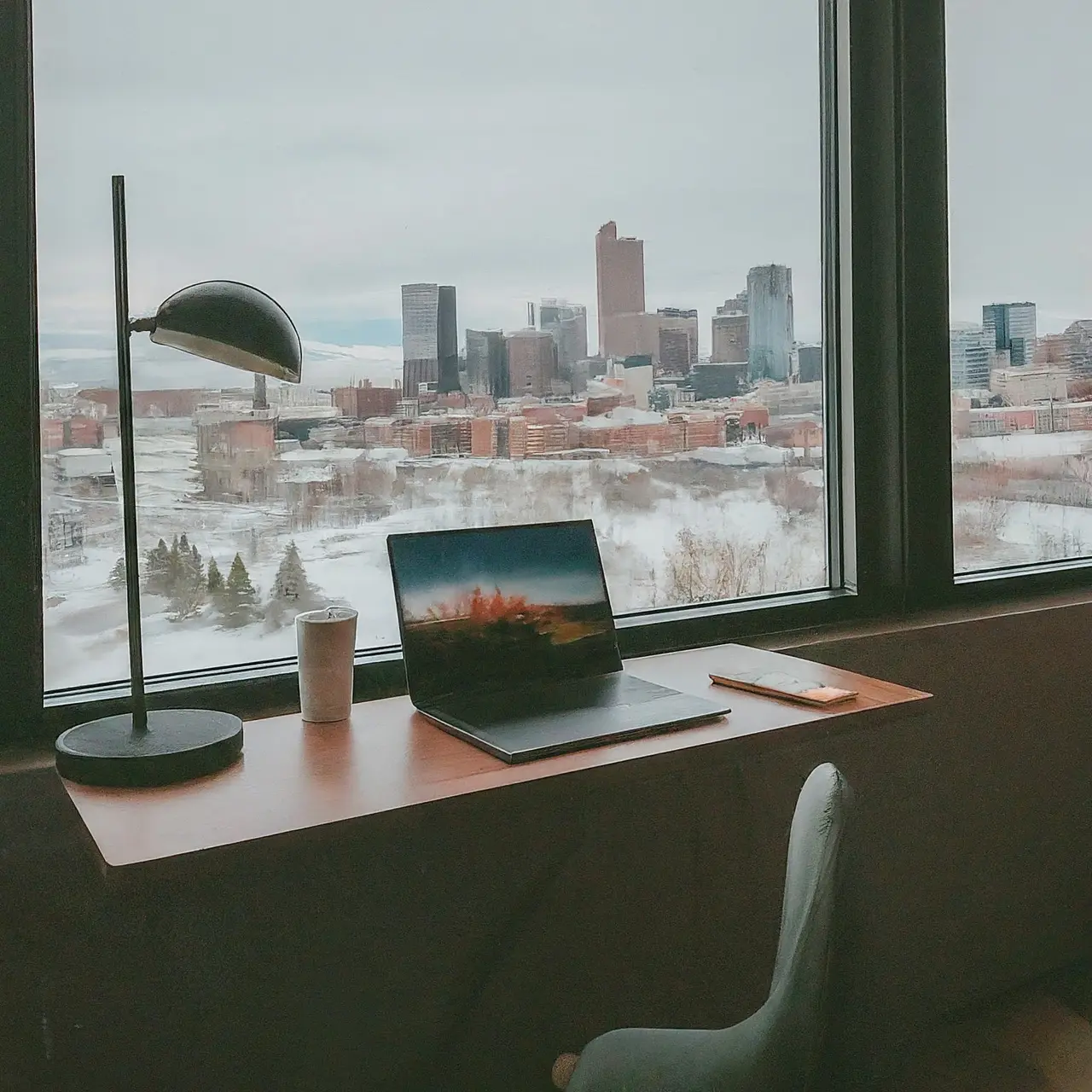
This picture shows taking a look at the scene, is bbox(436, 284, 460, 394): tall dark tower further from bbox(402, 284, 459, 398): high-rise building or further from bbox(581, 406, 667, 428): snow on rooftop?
bbox(581, 406, 667, 428): snow on rooftop

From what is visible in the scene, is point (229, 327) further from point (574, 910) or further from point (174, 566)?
point (574, 910)

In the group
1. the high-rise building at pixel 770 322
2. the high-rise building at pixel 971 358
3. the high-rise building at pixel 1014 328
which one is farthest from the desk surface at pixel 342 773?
the high-rise building at pixel 1014 328

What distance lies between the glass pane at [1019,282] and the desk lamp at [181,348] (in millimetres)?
1472

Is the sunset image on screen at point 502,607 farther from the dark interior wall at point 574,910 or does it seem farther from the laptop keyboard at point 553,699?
the dark interior wall at point 574,910

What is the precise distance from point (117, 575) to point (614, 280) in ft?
2.99

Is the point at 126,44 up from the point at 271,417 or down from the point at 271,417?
up

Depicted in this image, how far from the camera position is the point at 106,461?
4.61ft

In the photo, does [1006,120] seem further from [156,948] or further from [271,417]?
[156,948]

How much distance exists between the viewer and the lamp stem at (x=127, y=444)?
45.4 inches

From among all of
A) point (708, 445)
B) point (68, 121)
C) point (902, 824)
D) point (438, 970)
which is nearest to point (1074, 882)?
point (902, 824)

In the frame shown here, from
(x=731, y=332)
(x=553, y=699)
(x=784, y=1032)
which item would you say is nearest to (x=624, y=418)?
(x=731, y=332)

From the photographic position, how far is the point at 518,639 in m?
1.43

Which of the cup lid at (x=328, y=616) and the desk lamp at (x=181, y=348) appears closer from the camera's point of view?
the desk lamp at (x=181, y=348)

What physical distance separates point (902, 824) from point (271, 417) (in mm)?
1361
